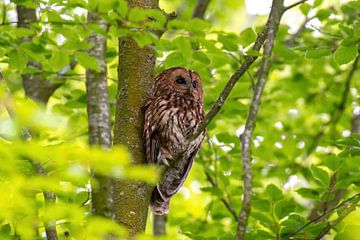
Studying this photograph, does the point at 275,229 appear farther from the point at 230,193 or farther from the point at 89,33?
the point at 89,33

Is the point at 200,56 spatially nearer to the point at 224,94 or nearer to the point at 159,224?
the point at 224,94

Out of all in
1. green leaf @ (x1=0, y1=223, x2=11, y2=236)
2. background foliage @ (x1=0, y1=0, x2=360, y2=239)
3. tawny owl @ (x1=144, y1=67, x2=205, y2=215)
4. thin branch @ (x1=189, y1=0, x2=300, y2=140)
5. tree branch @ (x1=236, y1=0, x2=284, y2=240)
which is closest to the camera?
background foliage @ (x1=0, y1=0, x2=360, y2=239)

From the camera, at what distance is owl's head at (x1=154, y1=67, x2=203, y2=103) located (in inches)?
185

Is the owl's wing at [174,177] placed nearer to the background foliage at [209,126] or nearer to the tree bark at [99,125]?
the background foliage at [209,126]

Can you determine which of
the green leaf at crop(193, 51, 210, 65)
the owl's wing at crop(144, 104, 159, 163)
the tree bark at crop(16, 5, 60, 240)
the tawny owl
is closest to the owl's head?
the tawny owl

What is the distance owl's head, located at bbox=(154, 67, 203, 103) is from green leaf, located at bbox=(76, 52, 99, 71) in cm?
152

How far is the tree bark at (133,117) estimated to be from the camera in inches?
134

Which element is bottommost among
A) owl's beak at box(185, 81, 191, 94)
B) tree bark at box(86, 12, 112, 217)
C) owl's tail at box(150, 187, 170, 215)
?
owl's tail at box(150, 187, 170, 215)

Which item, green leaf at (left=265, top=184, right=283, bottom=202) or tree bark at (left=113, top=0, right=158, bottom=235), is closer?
tree bark at (left=113, top=0, right=158, bottom=235)

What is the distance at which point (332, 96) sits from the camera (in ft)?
24.5

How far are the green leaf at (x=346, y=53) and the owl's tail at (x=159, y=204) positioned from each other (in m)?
1.50

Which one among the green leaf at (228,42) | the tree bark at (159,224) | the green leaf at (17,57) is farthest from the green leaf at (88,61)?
the tree bark at (159,224)

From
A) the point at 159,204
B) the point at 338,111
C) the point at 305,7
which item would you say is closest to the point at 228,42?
the point at 305,7

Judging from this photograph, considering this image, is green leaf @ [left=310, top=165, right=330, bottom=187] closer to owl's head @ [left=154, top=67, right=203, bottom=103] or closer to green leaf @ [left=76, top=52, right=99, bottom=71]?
owl's head @ [left=154, top=67, right=203, bottom=103]
